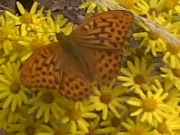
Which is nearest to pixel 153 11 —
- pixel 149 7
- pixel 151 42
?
pixel 149 7

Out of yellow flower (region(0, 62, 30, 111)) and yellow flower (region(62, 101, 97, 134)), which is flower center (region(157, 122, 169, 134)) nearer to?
yellow flower (region(62, 101, 97, 134))

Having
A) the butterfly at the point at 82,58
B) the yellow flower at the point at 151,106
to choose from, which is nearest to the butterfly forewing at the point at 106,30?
the butterfly at the point at 82,58

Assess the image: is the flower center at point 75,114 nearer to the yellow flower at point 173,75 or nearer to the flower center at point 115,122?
the flower center at point 115,122

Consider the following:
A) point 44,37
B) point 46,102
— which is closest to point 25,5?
point 44,37

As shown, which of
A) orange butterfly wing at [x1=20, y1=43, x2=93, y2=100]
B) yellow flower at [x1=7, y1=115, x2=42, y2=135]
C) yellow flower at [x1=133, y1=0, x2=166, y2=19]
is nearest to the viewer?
orange butterfly wing at [x1=20, y1=43, x2=93, y2=100]

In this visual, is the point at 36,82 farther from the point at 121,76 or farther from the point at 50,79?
the point at 121,76

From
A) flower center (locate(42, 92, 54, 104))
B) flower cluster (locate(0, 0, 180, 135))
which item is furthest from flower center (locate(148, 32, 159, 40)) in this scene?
flower center (locate(42, 92, 54, 104))

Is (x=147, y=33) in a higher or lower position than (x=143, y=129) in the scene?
higher
